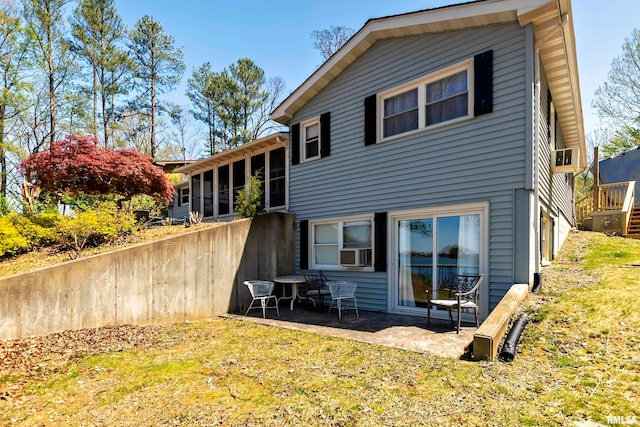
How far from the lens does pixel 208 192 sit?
14.7 m

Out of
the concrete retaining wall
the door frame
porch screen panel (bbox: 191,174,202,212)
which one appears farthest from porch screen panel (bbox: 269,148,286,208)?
porch screen panel (bbox: 191,174,202,212)

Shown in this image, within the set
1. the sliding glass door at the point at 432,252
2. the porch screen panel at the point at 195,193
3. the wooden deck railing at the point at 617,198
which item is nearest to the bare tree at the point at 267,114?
the porch screen panel at the point at 195,193

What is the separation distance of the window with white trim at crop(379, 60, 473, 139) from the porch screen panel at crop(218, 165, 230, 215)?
26.2ft

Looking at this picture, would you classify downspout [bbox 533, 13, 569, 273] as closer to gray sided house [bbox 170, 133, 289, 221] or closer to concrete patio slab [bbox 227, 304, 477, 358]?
concrete patio slab [bbox 227, 304, 477, 358]

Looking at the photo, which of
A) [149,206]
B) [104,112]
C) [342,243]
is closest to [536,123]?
[342,243]

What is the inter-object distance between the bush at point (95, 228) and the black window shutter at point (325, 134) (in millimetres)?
5643

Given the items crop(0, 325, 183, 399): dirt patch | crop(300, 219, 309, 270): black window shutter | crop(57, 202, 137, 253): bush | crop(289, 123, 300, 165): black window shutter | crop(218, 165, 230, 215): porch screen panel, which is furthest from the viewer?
crop(218, 165, 230, 215): porch screen panel

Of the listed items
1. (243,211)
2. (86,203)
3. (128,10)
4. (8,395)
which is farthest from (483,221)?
(128,10)

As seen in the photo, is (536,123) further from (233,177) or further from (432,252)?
(233,177)

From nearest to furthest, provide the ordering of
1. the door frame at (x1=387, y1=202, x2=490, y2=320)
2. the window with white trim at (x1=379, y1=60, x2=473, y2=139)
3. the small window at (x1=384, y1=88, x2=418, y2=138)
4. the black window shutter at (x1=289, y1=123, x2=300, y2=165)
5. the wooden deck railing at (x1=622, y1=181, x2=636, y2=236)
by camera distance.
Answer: the door frame at (x1=387, y1=202, x2=490, y2=320) < the window with white trim at (x1=379, y1=60, x2=473, y2=139) < the small window at (x1=384, y1=88, x2=418, y2=138) < the black window shutter at (x1=289, y1=123, x2=300, y2=165) < the wooden deck railing at (x1=622, y1=181, x2=636, y2=236)

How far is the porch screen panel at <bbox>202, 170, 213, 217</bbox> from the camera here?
47.7 ft

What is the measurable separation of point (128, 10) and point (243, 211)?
59.0 ft

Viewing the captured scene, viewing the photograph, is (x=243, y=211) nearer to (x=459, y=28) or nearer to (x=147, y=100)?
(x=459, y=28)

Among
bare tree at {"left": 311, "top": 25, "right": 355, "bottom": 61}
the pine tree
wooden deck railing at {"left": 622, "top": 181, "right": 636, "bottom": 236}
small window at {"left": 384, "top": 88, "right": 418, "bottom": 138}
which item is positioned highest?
bare tree at {"left": 311, "top": 25, "right": 355, "bottom": 61}
